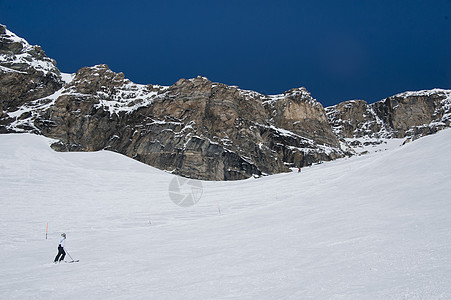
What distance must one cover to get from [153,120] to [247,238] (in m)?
80.5

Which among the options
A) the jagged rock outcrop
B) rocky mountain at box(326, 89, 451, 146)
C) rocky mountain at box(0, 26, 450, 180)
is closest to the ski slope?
rocky mountain at box(0, 26, 450, 180)

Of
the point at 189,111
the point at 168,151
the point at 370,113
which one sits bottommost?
the point at 168,151

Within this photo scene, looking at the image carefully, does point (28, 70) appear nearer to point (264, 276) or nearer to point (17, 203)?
point (17, 203)

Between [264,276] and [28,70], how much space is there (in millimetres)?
106353

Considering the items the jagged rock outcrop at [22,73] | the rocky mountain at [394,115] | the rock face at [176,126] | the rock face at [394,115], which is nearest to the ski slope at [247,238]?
the rock face at [176,126]

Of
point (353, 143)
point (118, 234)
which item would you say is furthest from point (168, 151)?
point (353, 143)

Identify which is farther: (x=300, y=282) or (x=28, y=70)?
(x=28, y=70)

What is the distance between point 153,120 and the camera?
8862 cm

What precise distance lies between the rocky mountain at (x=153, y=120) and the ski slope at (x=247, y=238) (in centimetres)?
5702

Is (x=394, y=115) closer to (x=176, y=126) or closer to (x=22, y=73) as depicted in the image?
(x=176, y=126)

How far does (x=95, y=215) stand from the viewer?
19984mm

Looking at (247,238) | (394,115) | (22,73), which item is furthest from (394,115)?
(247,238)

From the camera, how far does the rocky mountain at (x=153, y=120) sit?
83125mm

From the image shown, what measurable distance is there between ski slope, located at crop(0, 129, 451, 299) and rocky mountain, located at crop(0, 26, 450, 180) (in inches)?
2245
